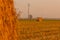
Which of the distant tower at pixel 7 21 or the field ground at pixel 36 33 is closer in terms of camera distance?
the distant tower at pixel 7 21

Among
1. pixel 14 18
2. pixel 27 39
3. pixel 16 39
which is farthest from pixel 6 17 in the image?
pixel 27 39

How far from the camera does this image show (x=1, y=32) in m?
6.02

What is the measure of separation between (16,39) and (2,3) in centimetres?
171

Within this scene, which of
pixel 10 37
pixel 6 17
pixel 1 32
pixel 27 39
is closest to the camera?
pixel 1 32

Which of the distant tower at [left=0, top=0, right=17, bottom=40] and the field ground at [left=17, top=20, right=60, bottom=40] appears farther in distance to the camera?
the field ground at [left=17, top=20, right=60, bottom=40]

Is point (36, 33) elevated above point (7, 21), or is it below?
below

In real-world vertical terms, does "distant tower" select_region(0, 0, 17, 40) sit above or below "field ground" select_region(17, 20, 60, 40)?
above

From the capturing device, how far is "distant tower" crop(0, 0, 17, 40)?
6.10 m

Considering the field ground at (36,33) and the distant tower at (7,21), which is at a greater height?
the distant tower at (7,21)

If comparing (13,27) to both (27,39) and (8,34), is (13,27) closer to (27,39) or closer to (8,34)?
(8,34)

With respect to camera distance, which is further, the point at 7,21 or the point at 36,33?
the point at 36,33

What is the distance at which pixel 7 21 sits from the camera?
6531 mm

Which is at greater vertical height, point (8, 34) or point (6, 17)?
point (6, 17)

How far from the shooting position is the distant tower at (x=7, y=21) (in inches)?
240
